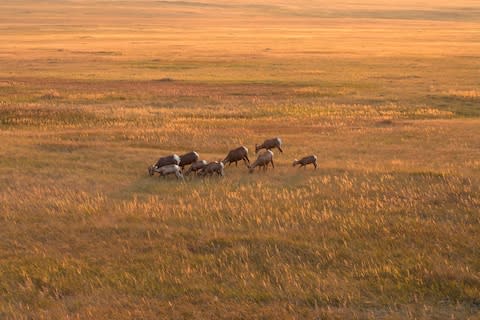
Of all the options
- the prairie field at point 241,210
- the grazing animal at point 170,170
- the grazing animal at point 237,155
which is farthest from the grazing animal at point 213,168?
the grazing animal at point 237,155

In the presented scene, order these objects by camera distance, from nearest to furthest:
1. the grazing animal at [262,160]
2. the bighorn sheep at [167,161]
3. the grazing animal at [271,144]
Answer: the bighorn sheep at [167,161]
the grazing animal at [262,160]
the grazing animal at [271,144]

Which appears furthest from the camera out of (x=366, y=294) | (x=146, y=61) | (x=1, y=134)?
(x=146, y=61)

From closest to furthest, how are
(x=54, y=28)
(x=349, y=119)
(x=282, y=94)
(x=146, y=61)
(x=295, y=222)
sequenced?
(x=295, y=222) < (x=349, y=119) < (x=282, y=94) < (x=146, y=61) < (x=54, y=28)

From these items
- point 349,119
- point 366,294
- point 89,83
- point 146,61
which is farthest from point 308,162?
point 146,61

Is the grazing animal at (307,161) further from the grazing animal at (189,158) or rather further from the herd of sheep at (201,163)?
the grazing animal at (189,158)

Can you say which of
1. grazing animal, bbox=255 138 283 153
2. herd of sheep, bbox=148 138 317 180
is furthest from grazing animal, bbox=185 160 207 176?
grazing animal, bbox=255 138 283 153

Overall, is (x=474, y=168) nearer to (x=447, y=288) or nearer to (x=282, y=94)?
(x=447, y=288)

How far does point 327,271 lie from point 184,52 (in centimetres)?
7425

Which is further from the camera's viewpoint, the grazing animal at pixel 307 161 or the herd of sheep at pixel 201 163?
the grazing animal at pixel 307 161

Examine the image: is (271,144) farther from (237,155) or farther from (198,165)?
(198,165)

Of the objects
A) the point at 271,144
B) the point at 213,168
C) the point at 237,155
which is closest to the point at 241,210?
the point at 213,168

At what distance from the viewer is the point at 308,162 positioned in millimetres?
20938

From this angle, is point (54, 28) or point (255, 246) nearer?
point (255, 246)

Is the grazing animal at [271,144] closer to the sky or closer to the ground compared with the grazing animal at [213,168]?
closer to the ground
